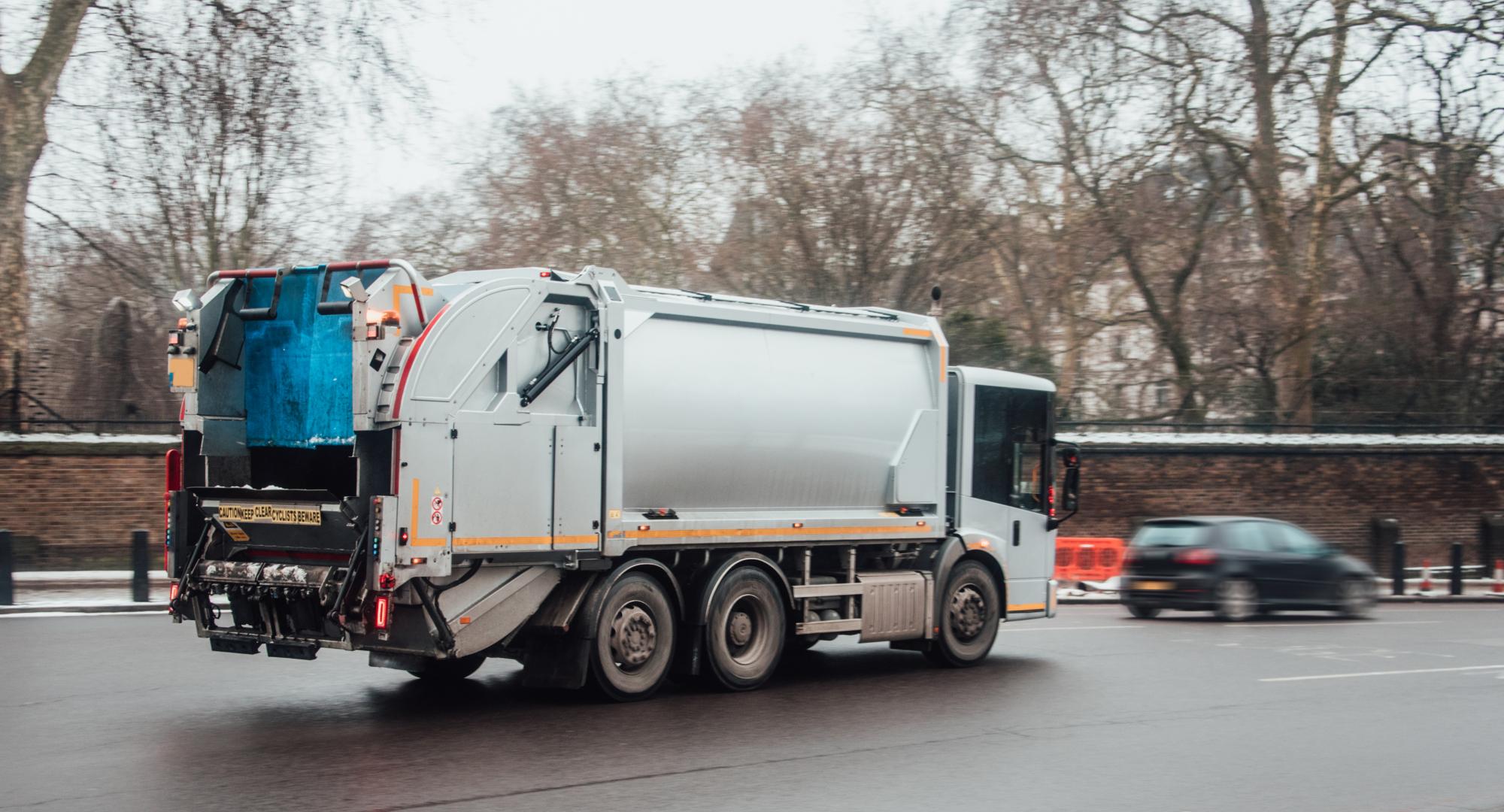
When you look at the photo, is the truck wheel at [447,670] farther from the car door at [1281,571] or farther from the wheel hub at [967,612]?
the car door at [1281,571]

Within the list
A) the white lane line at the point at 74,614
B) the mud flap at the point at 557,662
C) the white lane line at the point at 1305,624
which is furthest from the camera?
the white lane line at the point at 1305,624

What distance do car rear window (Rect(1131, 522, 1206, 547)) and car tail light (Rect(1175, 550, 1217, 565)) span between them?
0.13 metres

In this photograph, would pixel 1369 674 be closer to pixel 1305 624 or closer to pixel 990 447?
pixel 990 447

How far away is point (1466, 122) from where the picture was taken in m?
33.7

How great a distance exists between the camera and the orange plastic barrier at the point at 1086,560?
2508cm

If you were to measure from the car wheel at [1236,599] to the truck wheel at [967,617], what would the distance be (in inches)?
267

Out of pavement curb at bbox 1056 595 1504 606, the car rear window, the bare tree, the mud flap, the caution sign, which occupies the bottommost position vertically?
pavement curb at bbox 1056 595 1504 606

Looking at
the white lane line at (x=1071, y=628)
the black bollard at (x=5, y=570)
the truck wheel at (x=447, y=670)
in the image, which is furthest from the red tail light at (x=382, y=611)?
the black bollard at (x=5, y=570)

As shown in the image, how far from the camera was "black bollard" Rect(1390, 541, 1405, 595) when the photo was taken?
2639cm

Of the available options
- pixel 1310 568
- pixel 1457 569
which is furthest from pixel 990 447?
pixel 1457 569

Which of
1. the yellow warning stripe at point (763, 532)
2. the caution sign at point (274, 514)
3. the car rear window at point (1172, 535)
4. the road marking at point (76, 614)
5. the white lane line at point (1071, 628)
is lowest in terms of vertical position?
the white lane line at point (1071, 628)

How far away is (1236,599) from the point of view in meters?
19.7

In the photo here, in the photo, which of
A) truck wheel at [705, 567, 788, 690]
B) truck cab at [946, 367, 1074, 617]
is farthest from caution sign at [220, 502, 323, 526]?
truck cab at [946, 367, 1074, 617]

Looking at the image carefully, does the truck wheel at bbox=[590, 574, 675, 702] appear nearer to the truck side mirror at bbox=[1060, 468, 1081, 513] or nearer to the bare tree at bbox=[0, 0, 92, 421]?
the truck side mirror at bbox=[1060, 468, 1081, 513]
